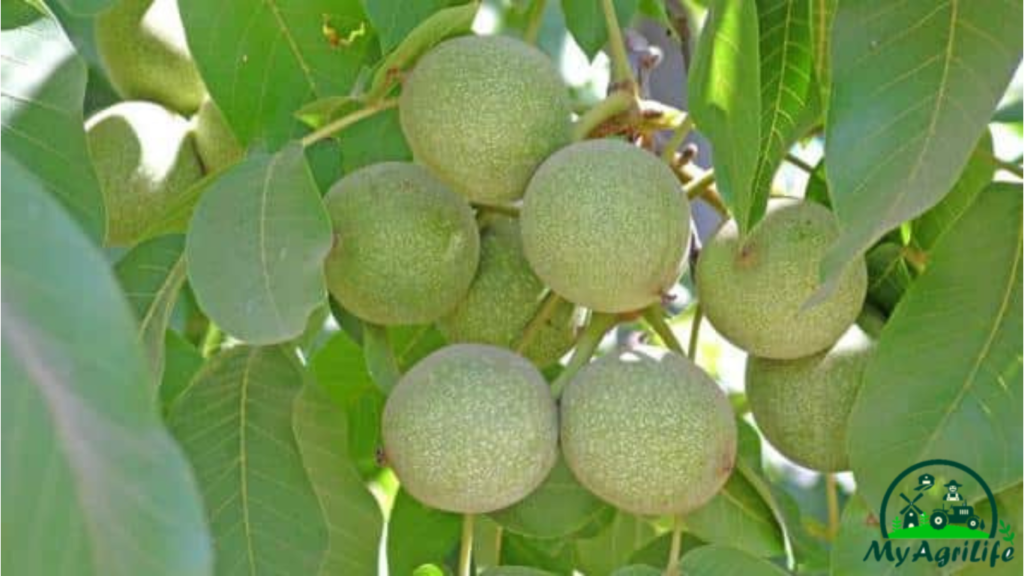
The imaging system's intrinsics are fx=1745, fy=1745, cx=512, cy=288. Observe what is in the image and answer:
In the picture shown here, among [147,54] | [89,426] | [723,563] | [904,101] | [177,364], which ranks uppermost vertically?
[89,426]

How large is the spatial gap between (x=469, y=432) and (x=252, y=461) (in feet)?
0.88

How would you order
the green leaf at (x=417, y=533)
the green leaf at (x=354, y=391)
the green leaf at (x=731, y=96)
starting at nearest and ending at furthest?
the green leaf at (x=731, y=96) < the green leaf at (x=417, y=533) < the green leaf at (x=354, y=391)

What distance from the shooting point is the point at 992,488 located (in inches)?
52.9

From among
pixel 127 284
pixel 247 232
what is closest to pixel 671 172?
pixel 247 232

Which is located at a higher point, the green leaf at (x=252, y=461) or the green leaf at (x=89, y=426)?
the green leaf at (x=89, y=426)

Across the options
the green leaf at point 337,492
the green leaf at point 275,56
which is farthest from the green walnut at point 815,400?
the green leaf at point 275,56

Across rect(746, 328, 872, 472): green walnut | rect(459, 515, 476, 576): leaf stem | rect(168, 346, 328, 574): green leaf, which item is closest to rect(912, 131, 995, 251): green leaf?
rect(746, 328, 872, 472): green walnut

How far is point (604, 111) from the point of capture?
1.48m

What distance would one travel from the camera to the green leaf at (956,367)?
4.42ft

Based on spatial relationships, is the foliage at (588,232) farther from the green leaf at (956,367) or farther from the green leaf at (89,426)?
the green leaf at (89,426)

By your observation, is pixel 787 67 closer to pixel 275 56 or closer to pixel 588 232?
pixel 588 232

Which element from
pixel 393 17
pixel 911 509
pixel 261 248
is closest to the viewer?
pixel 261 248

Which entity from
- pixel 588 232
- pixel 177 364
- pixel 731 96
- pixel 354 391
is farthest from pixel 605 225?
pixel 177 364

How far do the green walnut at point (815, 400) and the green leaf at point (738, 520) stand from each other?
0.18 ft
